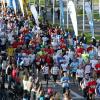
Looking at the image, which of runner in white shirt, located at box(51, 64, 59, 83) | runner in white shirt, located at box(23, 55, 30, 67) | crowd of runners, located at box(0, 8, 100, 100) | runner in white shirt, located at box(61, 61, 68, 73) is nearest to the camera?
crowd of runners, located at box(0, 8, 100, 100)

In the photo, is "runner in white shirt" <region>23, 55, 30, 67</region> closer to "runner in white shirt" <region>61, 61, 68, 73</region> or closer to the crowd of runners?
the crowd of runners

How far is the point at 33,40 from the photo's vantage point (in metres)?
32.8

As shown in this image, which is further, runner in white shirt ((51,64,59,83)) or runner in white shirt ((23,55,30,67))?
runner in white shirt ((23,55,30,67))

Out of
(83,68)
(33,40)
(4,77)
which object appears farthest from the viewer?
(33,40)

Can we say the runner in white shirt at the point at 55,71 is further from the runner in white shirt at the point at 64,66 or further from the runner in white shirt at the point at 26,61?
the runner in white shirt at the point at 26,61

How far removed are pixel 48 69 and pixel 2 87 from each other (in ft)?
13.8

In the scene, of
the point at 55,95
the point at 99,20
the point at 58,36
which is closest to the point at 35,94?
the point at 55,95

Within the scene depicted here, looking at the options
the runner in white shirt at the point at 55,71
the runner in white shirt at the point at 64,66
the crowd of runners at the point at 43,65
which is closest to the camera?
the crowd of runners at the point at 43,65

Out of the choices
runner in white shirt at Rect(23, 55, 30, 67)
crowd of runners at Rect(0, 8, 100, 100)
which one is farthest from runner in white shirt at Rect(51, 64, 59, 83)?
runner in white shirt at Rect(23, 55, 30, 67)

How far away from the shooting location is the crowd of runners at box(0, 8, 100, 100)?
21797 mm

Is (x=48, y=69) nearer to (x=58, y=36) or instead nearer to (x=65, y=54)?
(x=65, y=54)

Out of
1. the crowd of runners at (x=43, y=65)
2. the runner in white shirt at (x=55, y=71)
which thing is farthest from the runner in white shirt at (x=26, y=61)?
the runner in white shirt at (x=55, y=71)

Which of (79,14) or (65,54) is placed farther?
(79,14)

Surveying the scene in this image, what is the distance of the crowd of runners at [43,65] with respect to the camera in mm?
21797
